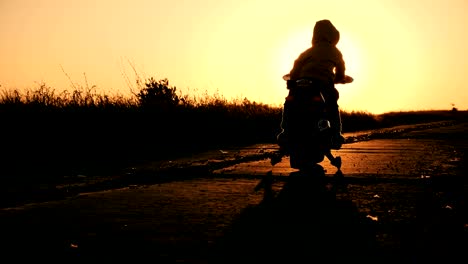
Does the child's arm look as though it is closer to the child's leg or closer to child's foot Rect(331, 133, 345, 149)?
the child's leg

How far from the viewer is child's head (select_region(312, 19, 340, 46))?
705 cm

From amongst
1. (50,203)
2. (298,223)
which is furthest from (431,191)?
(50,203)

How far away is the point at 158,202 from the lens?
14.2 feet

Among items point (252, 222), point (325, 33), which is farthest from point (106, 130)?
point (252, 222)

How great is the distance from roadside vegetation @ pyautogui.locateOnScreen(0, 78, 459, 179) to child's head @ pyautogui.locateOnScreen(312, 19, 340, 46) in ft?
9.77

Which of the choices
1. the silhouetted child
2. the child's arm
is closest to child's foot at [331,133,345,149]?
the silhouetted child

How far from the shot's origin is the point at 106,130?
11.7 m

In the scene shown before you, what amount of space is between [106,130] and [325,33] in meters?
5.95

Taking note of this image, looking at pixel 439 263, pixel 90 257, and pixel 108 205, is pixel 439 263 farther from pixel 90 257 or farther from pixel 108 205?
pixel 108 205

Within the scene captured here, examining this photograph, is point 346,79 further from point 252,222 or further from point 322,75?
point 252,222

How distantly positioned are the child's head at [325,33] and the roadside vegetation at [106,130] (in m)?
2.98

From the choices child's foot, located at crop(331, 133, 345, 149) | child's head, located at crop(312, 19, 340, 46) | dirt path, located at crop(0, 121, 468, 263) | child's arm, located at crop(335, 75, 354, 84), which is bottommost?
dirt path, located at crop(0, 121, 468, 263)

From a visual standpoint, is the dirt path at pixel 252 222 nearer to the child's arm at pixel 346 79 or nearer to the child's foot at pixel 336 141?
the child's foot at pixel 336 141

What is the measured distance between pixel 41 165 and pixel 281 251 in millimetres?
5910
